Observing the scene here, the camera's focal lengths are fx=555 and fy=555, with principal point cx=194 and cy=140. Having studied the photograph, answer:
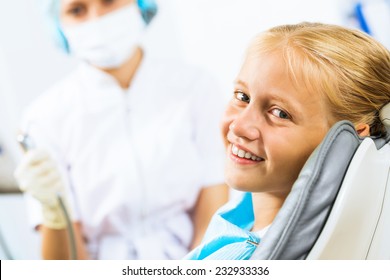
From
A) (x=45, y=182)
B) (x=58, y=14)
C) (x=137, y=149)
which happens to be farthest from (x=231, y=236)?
(x=58, y=14)

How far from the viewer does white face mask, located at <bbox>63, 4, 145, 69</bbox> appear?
1441 millimetres

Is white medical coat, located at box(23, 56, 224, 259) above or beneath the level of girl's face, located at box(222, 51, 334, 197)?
beneath

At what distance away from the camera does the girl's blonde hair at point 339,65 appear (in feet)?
2.98

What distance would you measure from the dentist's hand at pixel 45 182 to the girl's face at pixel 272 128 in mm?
681

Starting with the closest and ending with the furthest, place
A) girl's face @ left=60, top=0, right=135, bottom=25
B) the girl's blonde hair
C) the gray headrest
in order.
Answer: the gray headrest < the girl's blonde hair < girl's face @ left=60, top=0, right=135, bottom=25

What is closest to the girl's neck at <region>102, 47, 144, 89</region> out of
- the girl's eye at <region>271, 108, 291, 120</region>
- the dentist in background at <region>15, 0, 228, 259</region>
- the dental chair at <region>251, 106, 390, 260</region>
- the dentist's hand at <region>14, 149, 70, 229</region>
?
the dentist in background at <region>15, 0, 228, 259</region>

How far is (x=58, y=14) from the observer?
1474 millimetres

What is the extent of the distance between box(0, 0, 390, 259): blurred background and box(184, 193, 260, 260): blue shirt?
47 cm

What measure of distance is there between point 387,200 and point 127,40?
840 millimetres

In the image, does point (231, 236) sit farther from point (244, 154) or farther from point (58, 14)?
point (58, 14)

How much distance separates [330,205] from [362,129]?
217 mm

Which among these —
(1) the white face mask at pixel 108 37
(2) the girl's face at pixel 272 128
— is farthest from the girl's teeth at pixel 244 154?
(1) the white face mask at pixel 108 37

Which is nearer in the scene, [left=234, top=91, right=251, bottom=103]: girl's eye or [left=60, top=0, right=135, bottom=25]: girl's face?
[left=234, top=91, right=251, bottom=103]: girl's eye

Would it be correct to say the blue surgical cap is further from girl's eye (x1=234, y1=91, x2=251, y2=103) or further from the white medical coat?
girl's eye (x1=234, y1=91, x2=251, y2=103)
